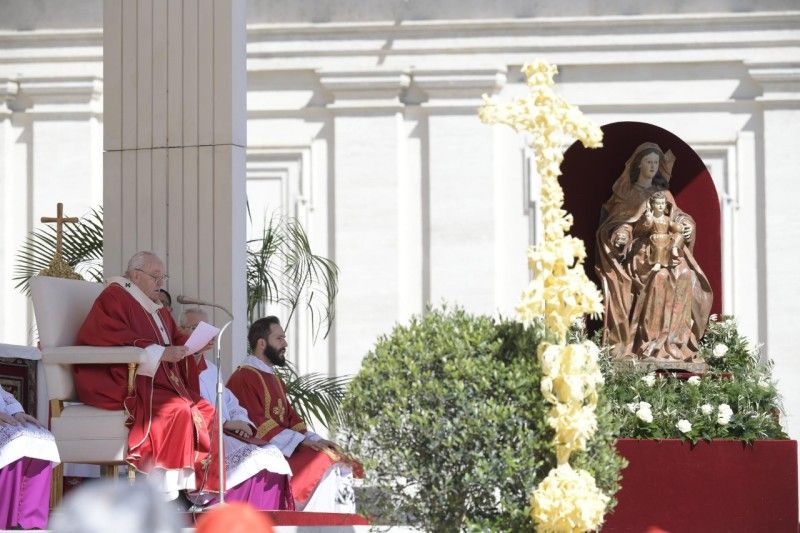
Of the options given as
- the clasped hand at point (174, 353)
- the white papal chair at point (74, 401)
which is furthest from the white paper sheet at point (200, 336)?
the white papal chair at point (74, 401)

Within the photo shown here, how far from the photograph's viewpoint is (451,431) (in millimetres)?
4914

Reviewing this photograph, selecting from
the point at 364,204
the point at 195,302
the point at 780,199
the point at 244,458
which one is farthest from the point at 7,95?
the point at 780,199

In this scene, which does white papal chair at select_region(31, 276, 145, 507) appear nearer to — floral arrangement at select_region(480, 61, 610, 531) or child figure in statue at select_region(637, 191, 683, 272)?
floral arrangement at select_region(480, 61, 610, 531)

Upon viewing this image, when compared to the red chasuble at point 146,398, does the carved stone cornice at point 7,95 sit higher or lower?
higher

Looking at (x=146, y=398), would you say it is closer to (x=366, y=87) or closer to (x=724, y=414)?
(x=724, y=414)

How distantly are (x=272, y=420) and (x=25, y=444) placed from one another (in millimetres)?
1914

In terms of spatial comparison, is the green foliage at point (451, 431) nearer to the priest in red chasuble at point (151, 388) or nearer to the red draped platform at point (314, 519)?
the red draped platform at point (314, 519)

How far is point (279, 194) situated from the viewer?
42.3 feet

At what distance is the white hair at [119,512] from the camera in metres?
1.53

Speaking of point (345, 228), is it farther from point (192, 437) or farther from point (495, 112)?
point (495, 112)

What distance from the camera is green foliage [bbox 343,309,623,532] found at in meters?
4.91

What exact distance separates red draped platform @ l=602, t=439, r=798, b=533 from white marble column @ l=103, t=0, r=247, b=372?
7.99ft

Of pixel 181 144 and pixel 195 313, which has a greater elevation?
pixel 181 144

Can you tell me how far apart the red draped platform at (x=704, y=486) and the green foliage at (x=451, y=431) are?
1.95 m
